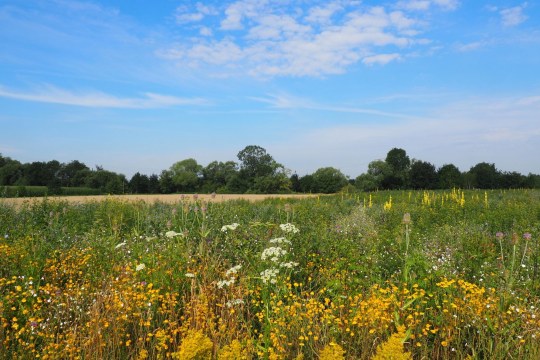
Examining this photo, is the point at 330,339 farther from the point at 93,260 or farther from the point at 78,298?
the point at 93,260

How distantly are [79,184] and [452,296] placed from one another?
46.0 metres

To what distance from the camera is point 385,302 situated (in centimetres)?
377

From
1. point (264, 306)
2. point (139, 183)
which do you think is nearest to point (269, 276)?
point (264, 306)

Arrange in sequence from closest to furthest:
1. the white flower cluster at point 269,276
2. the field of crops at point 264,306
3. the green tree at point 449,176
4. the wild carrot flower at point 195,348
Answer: the wild carrot flower at point 195,348, the field of crops at point 264,306, the white flower cluster at point 269,276, the green tree at point 449,176

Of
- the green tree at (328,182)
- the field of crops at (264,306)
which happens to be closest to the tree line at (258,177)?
the green tree at (328,182)

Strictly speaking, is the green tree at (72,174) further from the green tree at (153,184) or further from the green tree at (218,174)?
the green tree at (218,174)

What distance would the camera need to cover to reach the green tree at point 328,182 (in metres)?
51.6

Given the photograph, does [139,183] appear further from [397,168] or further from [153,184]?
[397,168]

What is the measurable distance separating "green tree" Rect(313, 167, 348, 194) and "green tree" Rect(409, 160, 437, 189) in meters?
9.48

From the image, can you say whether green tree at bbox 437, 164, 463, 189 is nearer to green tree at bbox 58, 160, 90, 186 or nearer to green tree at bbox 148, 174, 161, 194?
green tree at bbox 148, 174, 161, 194

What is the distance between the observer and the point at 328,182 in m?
53.2

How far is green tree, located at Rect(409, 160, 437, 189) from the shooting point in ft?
178

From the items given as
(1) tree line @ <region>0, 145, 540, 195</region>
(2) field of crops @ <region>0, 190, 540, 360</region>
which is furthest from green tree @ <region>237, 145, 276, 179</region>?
(2) field of crops @ <region>0, 190, 540, 360</region>

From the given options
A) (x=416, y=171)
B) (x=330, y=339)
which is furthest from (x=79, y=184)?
(x=330, y=339)
